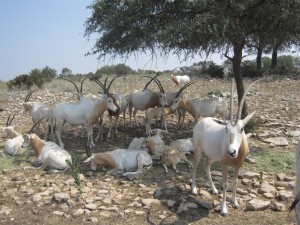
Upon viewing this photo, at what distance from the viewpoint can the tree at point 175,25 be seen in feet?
26.6

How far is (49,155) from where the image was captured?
825cm

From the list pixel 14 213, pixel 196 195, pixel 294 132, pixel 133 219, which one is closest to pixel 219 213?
pixel 196 195

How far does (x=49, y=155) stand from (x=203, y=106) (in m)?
4.51

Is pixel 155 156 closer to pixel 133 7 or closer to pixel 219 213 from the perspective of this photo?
pixel 219 213

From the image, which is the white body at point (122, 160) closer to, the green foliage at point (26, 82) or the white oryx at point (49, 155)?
the white oryx at point (49, 155)

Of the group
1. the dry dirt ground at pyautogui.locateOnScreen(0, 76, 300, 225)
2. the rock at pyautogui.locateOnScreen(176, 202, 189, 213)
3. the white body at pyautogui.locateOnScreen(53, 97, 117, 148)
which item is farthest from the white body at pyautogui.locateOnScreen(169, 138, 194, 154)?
the rock at pyautogui.locateOnScreen(176, 202, 189, 213)

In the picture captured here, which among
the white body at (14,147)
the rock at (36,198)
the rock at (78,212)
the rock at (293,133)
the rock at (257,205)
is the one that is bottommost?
the rock at (78,212)

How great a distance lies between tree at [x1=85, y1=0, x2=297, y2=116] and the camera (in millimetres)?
8109

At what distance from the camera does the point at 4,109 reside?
15.1 meters

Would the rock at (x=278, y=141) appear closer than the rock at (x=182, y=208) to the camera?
No

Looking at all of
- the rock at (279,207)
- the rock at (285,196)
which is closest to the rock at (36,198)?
the rock at (279,207)

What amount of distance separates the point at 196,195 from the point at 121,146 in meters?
3.49

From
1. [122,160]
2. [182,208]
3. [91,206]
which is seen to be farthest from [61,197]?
[182,208]

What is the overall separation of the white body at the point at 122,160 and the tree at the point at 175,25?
227 centimetres
